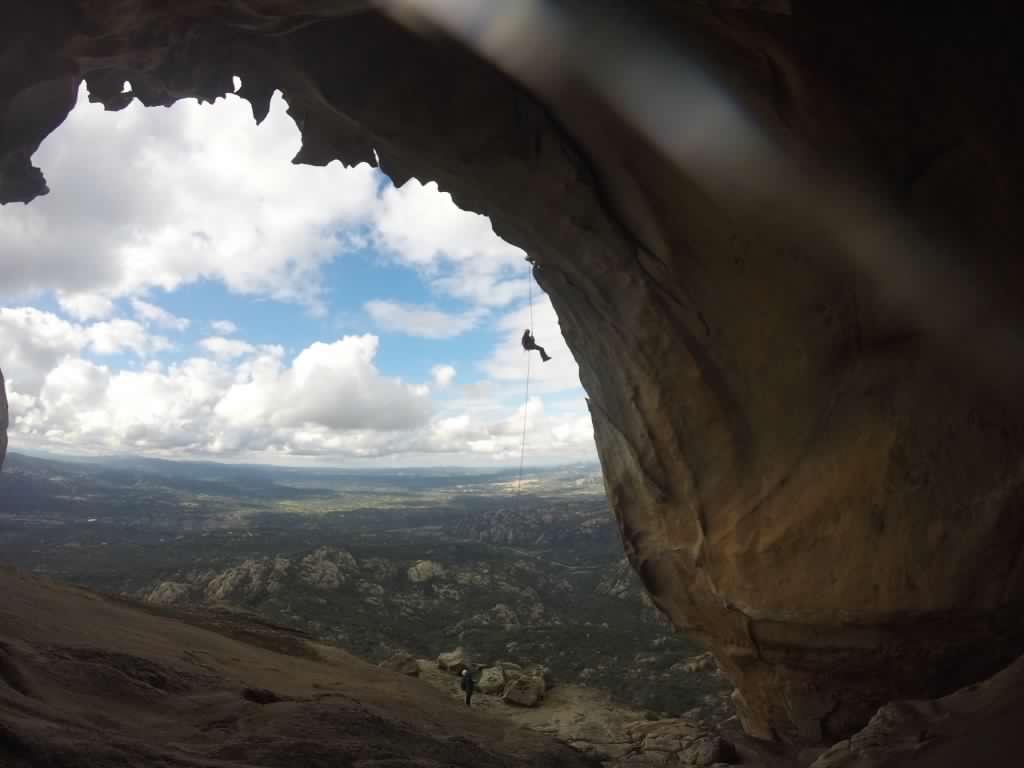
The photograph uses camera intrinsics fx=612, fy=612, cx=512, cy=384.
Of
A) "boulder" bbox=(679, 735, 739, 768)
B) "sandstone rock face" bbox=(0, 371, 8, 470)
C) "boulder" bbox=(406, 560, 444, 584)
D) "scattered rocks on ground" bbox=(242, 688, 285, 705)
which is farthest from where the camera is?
"boulder" bbox=(406, 560, 444, 584)

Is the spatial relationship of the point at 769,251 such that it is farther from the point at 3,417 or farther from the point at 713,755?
the point at 3,417

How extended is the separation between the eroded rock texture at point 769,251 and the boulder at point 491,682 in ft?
31.2

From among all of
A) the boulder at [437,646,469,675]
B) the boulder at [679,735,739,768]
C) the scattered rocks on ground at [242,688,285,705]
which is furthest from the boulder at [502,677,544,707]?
the scattered rocks on ground at [242,688,285,705]

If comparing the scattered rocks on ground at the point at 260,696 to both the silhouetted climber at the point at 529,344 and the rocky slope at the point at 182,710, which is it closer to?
the rocky slope at the point at 182,710

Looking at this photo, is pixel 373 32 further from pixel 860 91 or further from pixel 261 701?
pixel 261 701

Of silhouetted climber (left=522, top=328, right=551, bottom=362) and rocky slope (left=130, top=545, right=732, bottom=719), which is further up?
silhouetted climber (left=522, top=328, right=551, bottom=362)

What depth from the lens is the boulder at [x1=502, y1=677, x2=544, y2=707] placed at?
1858 centimetres

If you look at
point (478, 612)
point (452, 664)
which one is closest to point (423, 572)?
point (478, 612)

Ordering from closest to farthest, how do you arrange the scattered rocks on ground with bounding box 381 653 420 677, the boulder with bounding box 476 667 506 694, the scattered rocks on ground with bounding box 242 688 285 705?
the scattered rocks on ground with bounding box 242 688 285 705, the boulder with bounding box 476 667 506 694, the scattered rocks on ground with bounding box 381 653 420 677

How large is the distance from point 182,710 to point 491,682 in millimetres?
15136

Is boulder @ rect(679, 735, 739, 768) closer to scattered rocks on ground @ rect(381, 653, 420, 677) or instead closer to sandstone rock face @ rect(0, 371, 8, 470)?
scattered rocks on ground @ rect(381, 653, 420, 677)

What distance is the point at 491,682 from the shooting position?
65.4ft

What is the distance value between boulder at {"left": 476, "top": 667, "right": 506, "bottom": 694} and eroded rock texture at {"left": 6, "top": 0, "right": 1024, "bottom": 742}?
950 centimetres

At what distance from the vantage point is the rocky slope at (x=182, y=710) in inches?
181
